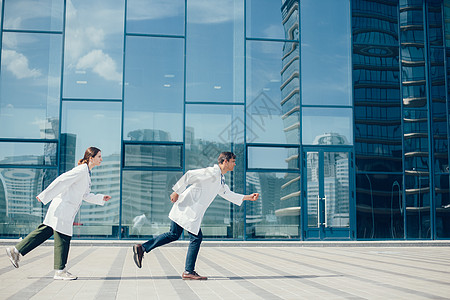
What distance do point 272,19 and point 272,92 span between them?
7.34ft

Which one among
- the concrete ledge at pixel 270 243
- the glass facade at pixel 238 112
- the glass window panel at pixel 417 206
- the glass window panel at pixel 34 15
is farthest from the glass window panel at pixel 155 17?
the glass window panel at pixel 417 206

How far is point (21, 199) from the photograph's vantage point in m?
15.6

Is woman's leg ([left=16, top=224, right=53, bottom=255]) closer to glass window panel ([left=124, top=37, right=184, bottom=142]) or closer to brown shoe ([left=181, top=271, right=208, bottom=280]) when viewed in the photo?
brown shoe ([left=181, top=271, right=208, bottom=280])

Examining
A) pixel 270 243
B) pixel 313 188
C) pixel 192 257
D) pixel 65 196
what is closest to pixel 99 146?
pixel 270 243

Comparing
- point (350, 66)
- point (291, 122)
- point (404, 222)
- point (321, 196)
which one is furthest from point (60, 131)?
point (404, 222)

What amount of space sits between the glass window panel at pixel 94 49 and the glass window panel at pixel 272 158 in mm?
4147

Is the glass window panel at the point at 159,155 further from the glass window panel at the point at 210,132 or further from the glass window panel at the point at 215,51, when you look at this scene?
the glass window panel at the point at 215,51

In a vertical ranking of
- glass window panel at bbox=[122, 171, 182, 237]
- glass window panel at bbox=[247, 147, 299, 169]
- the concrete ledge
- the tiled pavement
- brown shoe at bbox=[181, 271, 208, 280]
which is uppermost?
glass window panel at bbox=[247, 147, 299, 169]

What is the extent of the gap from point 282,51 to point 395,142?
4.25 meters

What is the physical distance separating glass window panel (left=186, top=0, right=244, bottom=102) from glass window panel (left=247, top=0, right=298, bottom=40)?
0.32 m

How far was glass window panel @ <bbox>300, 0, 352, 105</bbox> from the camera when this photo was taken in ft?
55.1

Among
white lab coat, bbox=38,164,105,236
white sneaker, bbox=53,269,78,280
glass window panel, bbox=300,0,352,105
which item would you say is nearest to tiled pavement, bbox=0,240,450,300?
white sneaker, bbox=53,269,78,280

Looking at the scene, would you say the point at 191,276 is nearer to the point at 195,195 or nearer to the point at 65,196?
the point at 195,195

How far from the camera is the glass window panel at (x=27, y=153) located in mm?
15672
